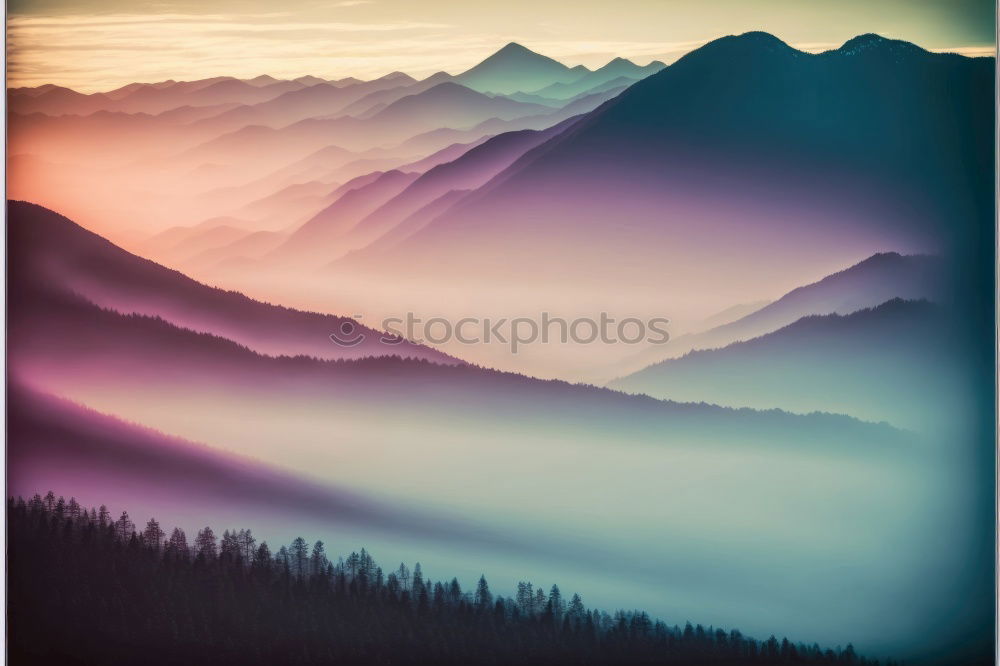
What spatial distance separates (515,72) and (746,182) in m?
0.91

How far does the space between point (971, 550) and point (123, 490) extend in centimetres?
303

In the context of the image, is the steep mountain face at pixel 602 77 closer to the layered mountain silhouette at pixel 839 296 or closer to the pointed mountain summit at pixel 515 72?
the pointed mountain summit at pixel 515 72

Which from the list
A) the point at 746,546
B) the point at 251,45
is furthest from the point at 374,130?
the point at 746,546

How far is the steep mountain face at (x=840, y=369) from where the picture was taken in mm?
3338

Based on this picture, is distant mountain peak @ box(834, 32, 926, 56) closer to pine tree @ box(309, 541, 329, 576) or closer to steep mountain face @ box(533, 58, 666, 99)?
steep mountain face @ box(533, 58, 666, 99)

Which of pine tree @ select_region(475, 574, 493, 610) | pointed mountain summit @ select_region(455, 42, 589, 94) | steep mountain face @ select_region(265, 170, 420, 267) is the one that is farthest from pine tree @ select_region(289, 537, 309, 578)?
pointed mountain summit @ select_region(455, 42, 589, 94)

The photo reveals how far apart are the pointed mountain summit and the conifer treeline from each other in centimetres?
172

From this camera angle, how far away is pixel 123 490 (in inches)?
131

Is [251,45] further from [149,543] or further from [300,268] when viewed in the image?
[149,543]

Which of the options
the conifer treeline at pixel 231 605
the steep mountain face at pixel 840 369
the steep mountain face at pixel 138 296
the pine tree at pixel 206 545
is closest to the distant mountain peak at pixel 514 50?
the steep mountain face at pixel 138 296

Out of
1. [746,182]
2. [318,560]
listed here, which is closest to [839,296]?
A: [746,182]

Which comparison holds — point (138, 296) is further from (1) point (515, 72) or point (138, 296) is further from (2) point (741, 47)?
(2) point (741, 47)

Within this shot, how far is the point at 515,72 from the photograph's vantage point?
3.34 meters

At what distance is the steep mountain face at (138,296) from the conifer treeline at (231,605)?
69cm
